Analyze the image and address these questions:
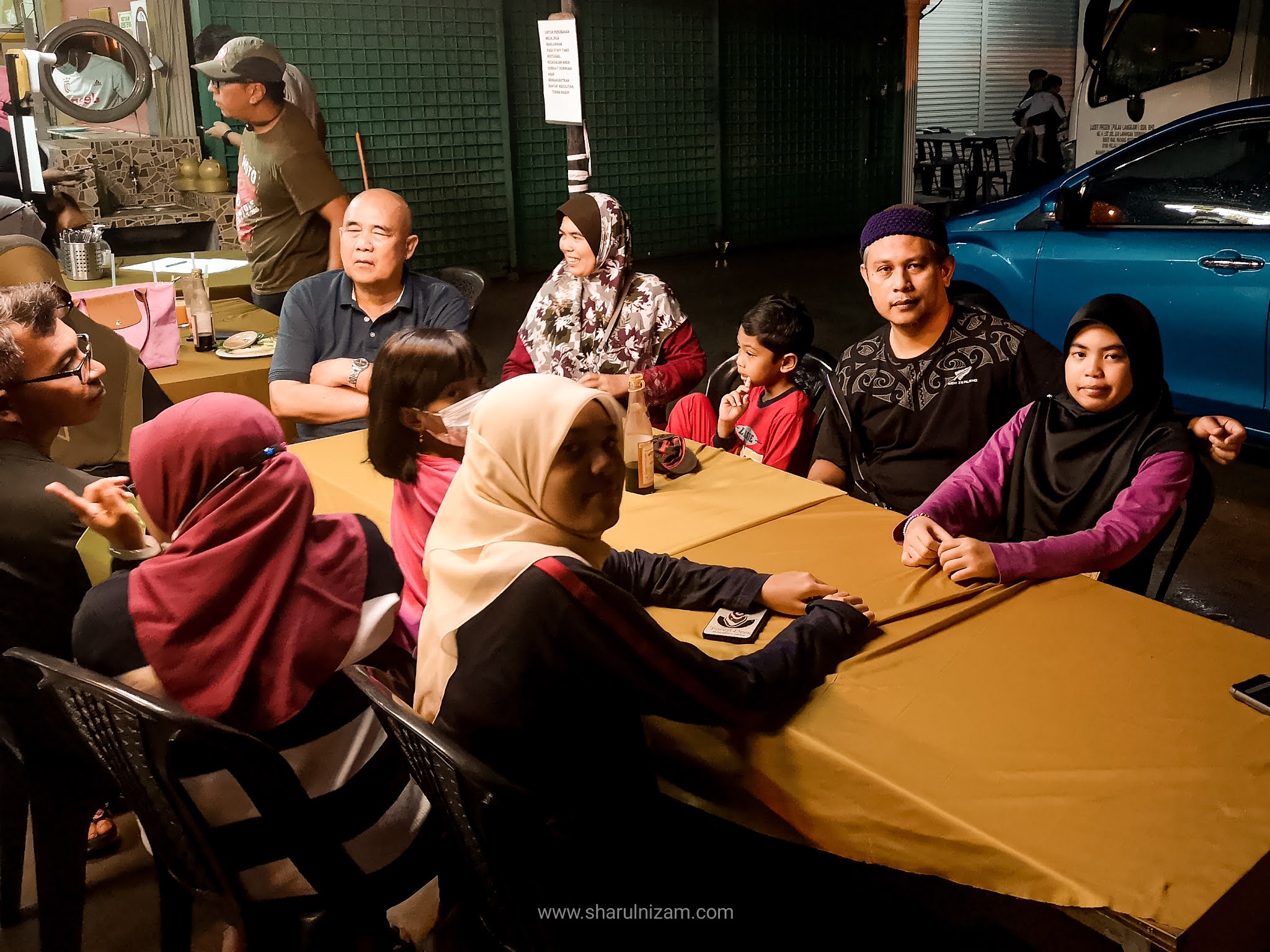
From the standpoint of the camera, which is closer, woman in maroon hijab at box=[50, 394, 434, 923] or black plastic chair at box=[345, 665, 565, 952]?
black plastic chair at box=[345, 665, 565, 952]

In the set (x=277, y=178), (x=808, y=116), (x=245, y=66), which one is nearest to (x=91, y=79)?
(x=245, y=66)

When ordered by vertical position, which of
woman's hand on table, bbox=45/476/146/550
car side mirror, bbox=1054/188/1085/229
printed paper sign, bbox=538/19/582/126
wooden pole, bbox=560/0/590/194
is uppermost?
printed paper sign, bbox=538/19/582/126

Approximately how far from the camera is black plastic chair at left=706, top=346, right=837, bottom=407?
11.8 feet

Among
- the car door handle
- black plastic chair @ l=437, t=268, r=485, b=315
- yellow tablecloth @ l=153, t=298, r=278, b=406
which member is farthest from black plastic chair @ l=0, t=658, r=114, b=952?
the car door handle

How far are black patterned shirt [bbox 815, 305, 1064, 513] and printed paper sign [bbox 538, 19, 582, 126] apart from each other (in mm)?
2004

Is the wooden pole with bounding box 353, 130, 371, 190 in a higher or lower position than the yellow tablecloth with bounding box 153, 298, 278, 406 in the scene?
higher

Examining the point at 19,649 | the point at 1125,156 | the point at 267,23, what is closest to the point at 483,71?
the point at 267,23

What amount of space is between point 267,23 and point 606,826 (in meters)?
8.94

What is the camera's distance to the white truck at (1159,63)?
586 centimetres

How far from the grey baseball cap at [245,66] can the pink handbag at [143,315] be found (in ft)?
3.70

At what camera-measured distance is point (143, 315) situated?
A: 12.6ft

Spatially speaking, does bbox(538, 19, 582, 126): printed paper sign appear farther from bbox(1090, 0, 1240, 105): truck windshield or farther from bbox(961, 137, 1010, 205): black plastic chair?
bbox(961, 137, 1010, 205): black plastic chair

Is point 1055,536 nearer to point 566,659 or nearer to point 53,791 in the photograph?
point 566,659

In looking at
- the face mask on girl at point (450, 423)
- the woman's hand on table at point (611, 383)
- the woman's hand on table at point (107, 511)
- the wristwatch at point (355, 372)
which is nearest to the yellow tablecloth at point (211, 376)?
the wristwatch at point (355, 372)
